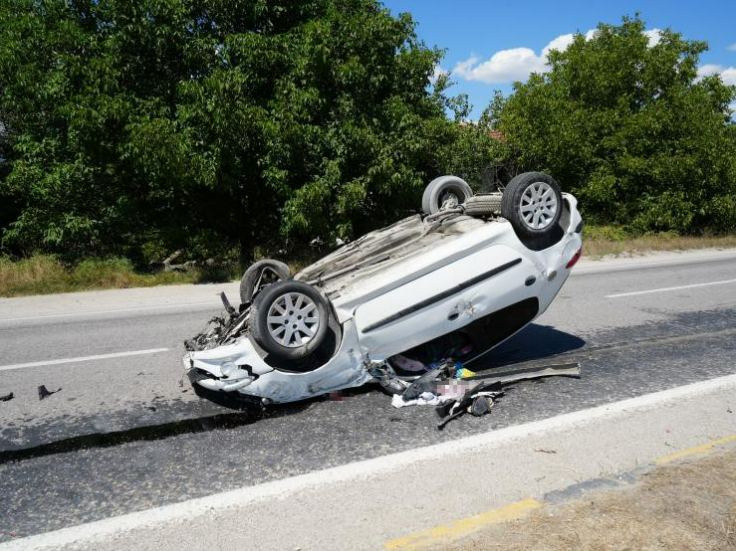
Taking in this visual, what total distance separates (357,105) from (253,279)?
860 cm

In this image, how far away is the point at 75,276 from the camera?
12078 mm

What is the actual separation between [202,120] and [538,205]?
28.0ft

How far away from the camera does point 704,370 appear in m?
5.39

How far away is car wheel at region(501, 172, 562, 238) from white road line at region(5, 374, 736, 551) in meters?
1.54

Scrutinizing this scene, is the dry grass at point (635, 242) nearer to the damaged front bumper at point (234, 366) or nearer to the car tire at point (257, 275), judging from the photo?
the car tire at point (257, 275)

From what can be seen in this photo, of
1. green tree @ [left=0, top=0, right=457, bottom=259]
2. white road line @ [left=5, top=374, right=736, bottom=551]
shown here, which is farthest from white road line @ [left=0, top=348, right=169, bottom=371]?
green tree @ [left=0, top=0, right=457, bottom=259]

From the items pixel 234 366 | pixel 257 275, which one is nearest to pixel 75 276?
pixel 257 275

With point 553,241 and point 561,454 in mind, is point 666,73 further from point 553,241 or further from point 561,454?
point 561,454

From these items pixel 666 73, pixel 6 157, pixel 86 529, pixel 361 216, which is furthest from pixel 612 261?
pixel 6 157

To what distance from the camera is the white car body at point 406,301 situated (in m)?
4.31

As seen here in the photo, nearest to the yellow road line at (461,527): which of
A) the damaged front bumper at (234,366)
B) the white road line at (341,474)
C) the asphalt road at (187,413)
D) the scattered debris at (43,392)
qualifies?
the white road line at (341,474)

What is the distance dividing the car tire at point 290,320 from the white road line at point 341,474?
99 centimetres

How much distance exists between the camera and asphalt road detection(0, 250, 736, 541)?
347 centimetres

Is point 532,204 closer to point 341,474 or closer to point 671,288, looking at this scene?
point 341,474
